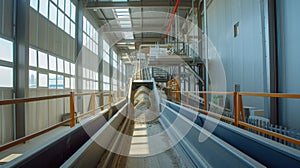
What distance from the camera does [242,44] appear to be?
6535mm

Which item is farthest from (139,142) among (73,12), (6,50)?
(73,12)

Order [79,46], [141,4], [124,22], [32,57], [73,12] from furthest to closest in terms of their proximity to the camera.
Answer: [124,22], [79,46], [73,12], [141,4], [32,57]

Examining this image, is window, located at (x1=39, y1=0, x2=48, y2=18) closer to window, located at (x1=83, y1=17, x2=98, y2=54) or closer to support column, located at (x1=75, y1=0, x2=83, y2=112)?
support column, located at (x1=75, y1=0, x2=83, y2=112)

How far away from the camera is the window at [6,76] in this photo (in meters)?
6.17

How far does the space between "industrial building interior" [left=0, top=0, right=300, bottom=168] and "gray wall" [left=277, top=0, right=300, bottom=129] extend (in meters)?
0.02

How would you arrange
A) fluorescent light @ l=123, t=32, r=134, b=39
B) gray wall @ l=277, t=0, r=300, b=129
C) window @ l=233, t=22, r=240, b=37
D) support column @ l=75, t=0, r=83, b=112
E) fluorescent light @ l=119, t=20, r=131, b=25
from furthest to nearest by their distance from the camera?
1. fluorescent light @ l=123, t=32, r=134, b=39
2. fluorescent light @ l=119, t=20, r=131, b=25
3. support column @ l=75, t=0, r=83, b=112
4. window @ l=233, t=22, r=240, b=37
5. gray wall @ l=277, t=0, r=300, b=129

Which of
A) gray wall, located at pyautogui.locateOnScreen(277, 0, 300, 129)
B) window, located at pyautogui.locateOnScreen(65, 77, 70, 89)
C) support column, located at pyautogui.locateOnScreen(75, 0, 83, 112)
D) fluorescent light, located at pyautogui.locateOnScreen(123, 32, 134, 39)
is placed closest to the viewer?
gray wall, located at pyautogui.locateOnScreen(277, 0, 300, 129)

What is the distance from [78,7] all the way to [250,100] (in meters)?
10.5

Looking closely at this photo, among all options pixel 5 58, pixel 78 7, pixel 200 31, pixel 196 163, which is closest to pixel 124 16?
pixel 78 7

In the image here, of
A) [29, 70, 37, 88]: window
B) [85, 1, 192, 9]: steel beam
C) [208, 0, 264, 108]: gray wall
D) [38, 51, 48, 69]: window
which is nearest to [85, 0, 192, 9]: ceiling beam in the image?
[85, 1, 192, 9]: steel beam

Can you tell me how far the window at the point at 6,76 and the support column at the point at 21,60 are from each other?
0.18 m

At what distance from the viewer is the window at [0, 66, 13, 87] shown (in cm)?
617

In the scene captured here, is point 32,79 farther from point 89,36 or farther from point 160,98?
point 89,36

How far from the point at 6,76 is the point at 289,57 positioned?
7268 millimetres
